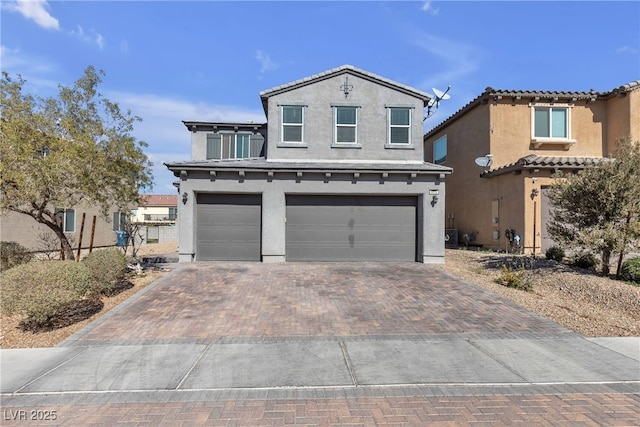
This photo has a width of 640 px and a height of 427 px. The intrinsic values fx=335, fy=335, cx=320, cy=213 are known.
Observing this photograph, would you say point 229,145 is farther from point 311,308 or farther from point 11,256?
point 311,308

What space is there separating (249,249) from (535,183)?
1251 cm

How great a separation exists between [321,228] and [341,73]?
655 centimetres

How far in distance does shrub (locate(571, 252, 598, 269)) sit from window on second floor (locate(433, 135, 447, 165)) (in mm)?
12013

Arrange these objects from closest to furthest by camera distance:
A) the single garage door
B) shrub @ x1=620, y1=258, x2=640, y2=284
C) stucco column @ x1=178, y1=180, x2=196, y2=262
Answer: shrub @ x1=620, y1=258, x2=640, y2=284 < stucco column @ x1=178, y1=180, x2=196, y2=262 < the single garage door

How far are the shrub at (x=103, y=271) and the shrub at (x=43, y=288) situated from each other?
2.05ft

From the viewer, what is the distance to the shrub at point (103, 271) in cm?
812

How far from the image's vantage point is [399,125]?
46.1ft

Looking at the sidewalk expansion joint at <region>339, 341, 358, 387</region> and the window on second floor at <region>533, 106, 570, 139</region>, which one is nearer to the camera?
the sidewalk expansion joint at <region>339, 341, 358, 387</region>

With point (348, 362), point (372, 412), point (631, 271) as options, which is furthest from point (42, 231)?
point (631, 271)

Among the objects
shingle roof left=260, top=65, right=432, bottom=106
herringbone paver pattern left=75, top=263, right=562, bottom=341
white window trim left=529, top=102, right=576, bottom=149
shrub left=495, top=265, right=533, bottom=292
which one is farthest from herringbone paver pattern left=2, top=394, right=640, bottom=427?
white window trim left=529, top=102, right=576, bottom=149

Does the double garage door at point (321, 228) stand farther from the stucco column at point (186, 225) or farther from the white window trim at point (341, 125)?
the white window trim at point (341, 125)

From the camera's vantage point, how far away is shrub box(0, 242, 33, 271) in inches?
379

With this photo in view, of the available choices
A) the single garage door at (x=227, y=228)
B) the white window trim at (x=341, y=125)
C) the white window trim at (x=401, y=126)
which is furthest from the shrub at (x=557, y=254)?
the single garage door at (x=227, y=228)

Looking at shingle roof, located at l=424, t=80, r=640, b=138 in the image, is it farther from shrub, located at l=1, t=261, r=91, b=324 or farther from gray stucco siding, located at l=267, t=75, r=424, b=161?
shrub, located at l=1, t=261, r=91, b=324
